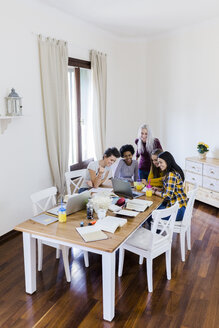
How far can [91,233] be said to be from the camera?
7.80 ft

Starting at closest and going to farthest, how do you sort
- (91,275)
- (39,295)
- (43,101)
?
(39,295) < (91,275) < (43,101)

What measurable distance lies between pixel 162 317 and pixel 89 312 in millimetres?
593

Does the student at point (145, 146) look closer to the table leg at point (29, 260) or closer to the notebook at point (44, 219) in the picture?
the notebook at point (44, 219)

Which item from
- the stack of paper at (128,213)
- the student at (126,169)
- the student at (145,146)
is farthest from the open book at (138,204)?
the student at (145,146)

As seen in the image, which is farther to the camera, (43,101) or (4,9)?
(43,101)

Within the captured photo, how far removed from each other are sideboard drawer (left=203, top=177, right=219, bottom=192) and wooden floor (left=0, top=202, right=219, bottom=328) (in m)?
1.37

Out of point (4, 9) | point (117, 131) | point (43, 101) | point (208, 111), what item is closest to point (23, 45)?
point (4, 9)

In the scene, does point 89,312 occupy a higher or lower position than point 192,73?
lower

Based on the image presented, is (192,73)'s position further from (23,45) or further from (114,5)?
(23,45)

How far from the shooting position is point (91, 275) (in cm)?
295

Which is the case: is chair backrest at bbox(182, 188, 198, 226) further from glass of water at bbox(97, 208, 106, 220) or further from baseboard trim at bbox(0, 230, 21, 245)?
baseboard trim at bbox(0, 230, 21, 245)

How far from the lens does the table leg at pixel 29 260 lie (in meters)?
2.51

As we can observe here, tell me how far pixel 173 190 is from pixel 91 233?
1.15m

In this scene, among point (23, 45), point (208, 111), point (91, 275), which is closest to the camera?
point (91, 275)
